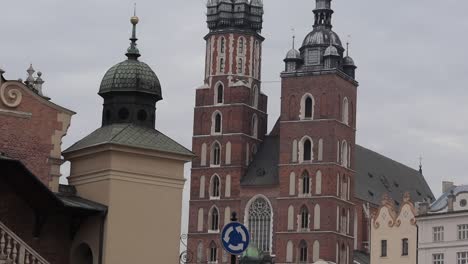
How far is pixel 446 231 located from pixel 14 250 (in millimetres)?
44058

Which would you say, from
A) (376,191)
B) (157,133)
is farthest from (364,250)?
(157,133)

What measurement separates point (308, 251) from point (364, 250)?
331 inches

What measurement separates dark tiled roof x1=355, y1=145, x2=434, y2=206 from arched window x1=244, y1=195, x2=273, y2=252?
8656 millimetres

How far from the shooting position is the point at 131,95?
2523 centimetres

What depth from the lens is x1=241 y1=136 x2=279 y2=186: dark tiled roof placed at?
82.7 m

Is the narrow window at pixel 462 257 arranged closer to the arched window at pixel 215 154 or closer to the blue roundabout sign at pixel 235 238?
the arched window at pixel 215 154

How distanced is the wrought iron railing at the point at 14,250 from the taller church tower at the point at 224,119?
62344 millimetres

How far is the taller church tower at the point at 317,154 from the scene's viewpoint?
79.2 meters

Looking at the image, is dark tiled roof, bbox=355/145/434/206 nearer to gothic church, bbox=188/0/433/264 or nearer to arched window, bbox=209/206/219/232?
gothic church, bbox=188/0/433/264

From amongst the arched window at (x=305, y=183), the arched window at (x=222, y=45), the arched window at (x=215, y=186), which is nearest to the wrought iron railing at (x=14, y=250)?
the arched window at (x=305, y=183)

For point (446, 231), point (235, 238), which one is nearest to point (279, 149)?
point (446, 231)

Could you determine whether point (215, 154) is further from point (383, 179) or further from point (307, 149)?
point (383, 179)

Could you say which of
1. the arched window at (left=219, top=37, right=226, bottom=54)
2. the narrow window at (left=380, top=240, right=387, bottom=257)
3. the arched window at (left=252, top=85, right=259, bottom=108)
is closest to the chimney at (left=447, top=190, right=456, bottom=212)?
the narrow window at (left=380, top=240, right=387, bottom=257)

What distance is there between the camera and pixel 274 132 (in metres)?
87.0
